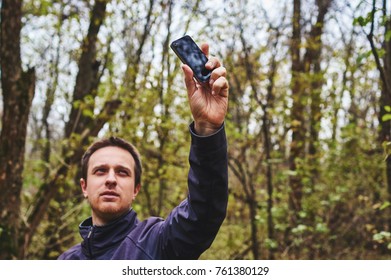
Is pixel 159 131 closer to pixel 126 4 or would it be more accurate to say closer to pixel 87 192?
pixel 126 4

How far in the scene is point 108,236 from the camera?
81.9 inches

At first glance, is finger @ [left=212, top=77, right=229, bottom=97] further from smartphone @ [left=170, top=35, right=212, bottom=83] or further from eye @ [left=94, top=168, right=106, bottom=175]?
eye @ [left=94, top=168, right=106, bottom=175]

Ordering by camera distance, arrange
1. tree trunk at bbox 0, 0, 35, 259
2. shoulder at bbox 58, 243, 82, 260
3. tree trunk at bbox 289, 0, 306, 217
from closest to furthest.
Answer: shoulder at bbox 58, 243, 82, 260 → tree trunk at bbox 0, 0, 35, 259 → tree trunk at bbox 289, 0, 306, 217

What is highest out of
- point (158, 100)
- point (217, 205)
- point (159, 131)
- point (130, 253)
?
point (158, 100)

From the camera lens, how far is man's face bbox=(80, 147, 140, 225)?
2117mm

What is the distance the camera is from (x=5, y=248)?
4.36 m

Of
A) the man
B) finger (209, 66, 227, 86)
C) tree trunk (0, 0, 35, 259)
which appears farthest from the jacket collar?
tree trunk (0, 0, 35, 259)

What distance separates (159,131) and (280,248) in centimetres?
267

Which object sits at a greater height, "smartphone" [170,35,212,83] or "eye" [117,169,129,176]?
"smartphone" [170,35,212,83]

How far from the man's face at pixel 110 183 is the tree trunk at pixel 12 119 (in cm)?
238

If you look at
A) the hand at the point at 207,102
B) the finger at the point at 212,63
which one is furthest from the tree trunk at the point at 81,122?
the finger at the point at 212,63

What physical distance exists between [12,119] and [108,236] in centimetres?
289

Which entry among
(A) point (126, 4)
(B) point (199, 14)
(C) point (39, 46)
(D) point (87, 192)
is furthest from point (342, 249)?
(C) point (39, 46)

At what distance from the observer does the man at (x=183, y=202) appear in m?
1.75
